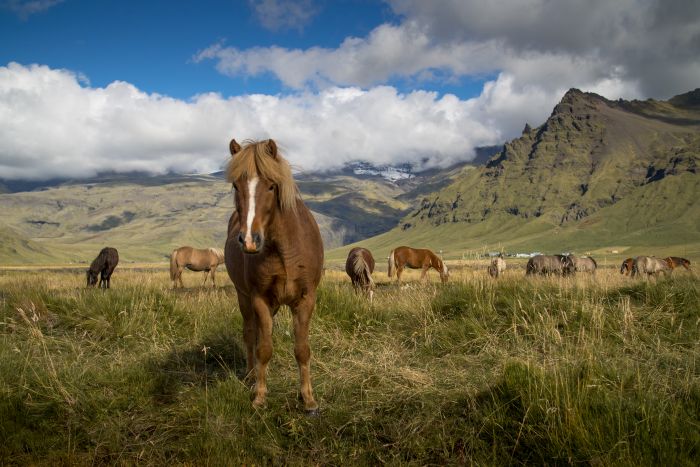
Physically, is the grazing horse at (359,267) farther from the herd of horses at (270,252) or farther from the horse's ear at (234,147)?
the horse's ear at (234,147)

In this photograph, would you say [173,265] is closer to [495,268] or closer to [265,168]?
[495,268]

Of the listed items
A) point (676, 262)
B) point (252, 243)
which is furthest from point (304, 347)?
point (676, 262)

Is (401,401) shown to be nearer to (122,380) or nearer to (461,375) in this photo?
(461,375)

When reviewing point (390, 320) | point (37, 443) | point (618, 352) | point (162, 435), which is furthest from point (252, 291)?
point (618, 352)

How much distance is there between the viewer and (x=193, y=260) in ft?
→ 96.6

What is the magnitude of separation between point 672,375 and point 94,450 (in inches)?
232

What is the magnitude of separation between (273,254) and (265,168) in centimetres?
98

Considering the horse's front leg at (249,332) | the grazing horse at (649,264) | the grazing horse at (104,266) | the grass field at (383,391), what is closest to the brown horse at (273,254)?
the horse's front leg at (249,332)

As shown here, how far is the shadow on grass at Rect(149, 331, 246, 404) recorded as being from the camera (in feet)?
18.3

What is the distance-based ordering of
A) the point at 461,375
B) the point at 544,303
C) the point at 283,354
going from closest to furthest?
the point at 461,375 < the point at 283,354 < the point at 544,303

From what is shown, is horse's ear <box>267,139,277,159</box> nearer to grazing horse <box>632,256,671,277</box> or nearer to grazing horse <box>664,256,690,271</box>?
grazing horse <box>632,256,671,277</box>

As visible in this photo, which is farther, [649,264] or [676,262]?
[676,262]

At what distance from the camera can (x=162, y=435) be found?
4590 mm

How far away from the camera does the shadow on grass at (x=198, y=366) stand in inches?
220
